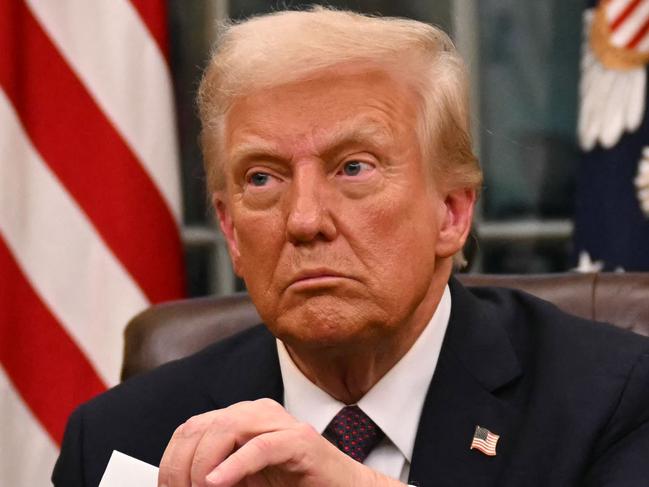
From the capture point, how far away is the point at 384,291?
1.94m

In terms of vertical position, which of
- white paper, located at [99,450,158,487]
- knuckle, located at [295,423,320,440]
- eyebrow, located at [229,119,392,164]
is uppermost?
eyebrow, located at [229,119,392,164]

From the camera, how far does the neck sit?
6.75ft

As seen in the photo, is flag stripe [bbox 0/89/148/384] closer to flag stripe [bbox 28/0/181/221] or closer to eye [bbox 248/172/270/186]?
flag stripe [bbox 28/0/181/221]

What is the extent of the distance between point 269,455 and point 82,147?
5.97ft

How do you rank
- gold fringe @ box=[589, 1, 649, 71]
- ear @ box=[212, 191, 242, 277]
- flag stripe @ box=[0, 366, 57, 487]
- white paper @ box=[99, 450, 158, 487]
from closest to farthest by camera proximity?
white paper @ box=[99, 450, 158, 487] < ear @ box=[212, 191, 242, 277] < gold fringe @ box=[589, 1, 649, 71] < flag stripe @ box=[0, 366, 57, 487]

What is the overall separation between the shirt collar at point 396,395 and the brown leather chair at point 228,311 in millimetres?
311

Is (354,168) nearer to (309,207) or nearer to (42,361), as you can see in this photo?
(309,207)

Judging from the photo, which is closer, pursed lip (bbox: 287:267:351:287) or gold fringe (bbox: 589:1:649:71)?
pursed lip (bbox: 287:267:351:287)

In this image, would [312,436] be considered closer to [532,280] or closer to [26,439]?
[532,280]

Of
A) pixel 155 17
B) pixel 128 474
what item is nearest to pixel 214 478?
pixel 128 474

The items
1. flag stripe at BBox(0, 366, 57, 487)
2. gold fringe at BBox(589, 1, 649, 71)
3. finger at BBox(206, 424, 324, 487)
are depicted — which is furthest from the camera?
flag stripe at BBox(0, 366, 57, 487)

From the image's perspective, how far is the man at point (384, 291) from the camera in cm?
192

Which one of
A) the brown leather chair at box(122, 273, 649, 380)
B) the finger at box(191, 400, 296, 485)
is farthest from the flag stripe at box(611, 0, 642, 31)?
the finger at box(191, 400, 296, 485)

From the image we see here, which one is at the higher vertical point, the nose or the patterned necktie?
the nose
